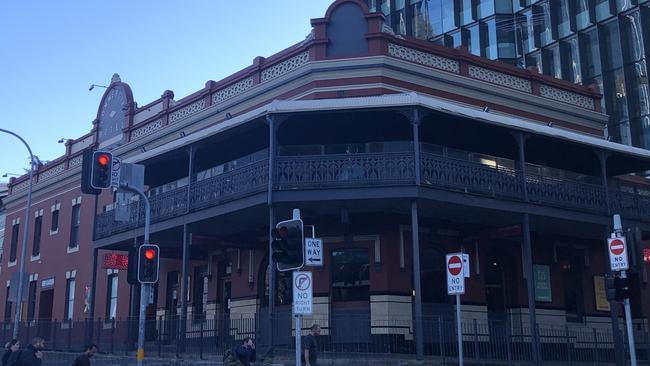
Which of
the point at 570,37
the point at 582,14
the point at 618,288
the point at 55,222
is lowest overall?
the point at 618,288

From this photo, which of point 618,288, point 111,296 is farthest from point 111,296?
point 618,288

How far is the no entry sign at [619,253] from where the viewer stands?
15.0m

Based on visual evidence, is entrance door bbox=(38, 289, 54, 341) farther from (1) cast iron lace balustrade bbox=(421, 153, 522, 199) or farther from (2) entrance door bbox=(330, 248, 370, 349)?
(1) cast iron lace balustrade bbox=(421, 153, 522, 199)

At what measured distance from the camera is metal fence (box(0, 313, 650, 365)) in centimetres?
1766

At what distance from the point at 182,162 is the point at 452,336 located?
10796 mm

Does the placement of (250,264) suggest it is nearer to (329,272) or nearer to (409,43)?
(329,272)

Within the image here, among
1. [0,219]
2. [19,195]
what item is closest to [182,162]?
[19,195]

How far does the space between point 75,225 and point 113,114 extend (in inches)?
200

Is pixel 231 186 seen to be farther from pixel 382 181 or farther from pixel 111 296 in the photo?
pixel 111 296

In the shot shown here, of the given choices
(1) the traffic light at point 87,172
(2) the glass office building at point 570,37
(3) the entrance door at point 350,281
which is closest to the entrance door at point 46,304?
(3) the entrance door at point 350,281

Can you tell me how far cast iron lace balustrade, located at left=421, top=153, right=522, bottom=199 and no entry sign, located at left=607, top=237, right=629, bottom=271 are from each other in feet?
14.9

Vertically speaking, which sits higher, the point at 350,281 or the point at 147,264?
the point at 350,281

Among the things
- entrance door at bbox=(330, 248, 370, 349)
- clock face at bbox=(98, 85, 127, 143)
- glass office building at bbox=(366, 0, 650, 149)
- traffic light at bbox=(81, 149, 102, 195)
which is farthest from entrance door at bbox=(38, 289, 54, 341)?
glass office building at bbox=(366, 0, 650, 149)

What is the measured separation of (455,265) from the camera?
583 inches
